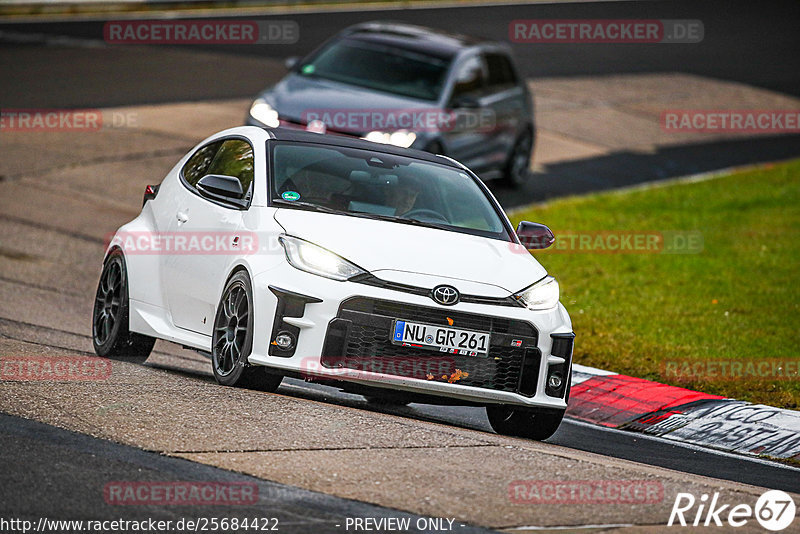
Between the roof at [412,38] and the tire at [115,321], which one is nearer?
the tire at [115,321]

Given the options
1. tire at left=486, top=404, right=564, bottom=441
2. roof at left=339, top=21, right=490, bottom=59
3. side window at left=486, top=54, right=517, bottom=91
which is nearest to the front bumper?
tire at left=486, top=404, right=564, bottom=441

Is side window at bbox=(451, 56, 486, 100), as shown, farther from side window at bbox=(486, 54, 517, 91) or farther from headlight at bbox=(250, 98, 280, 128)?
headlight at bbox=(250, 98, 280, 128)

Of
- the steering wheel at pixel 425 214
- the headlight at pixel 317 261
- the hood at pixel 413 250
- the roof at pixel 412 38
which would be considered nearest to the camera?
the headlight at pixel 317 261

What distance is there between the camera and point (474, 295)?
786cm

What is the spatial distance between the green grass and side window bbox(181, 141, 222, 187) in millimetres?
3419

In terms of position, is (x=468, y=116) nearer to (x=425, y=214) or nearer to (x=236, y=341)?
(x=425, y=214)

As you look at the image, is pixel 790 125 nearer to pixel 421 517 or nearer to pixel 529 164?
pixel 529 164

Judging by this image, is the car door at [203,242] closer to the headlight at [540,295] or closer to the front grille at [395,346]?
the front grille at [395,346]

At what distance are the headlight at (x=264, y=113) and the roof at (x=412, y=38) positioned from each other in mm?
2193

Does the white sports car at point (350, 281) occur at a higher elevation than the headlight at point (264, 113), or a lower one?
higher

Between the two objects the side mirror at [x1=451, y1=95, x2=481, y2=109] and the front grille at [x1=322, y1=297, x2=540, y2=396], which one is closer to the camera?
the front grille at [x1=322, y1=297, x2=540, y2=396]

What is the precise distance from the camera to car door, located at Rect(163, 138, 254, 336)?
8492 mm

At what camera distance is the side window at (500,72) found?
19.0 metres

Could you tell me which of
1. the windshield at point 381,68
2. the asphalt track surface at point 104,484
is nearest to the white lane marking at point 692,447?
the asphalt track surface at point 104,484
